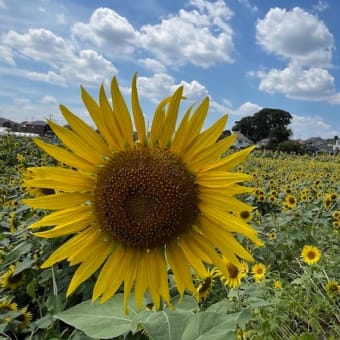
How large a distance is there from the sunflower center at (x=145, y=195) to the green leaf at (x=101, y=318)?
24cm

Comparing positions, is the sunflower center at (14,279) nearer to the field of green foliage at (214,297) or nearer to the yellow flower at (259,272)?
the field of green foliage at (214,297)

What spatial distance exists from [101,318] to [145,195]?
14.7 inches

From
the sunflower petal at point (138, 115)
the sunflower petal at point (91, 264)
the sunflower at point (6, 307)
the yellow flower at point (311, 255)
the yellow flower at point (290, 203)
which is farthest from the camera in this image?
the yellow flower at point (290, 203)

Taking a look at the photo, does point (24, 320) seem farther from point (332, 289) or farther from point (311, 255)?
point (311, 255)

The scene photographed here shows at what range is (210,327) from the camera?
1038mm

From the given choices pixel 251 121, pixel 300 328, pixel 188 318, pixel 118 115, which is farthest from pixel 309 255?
pixel 251 121

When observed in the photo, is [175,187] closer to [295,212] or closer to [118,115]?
[118,115]

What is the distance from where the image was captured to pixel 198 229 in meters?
1.12

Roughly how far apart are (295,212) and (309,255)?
5.60 feet

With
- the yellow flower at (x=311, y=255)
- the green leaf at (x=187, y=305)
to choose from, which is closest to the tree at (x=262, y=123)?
the yellow flower at (x=311, y=255)

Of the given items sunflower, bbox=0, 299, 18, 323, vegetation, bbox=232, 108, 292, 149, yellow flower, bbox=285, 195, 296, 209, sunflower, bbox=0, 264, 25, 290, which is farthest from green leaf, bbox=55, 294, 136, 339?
vegetation, bbox=232, 108, 292, 149

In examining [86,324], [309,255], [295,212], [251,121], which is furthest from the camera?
[251,121]

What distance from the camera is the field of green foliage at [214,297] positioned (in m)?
1.11

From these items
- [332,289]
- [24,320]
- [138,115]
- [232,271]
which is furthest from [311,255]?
[138,115]
